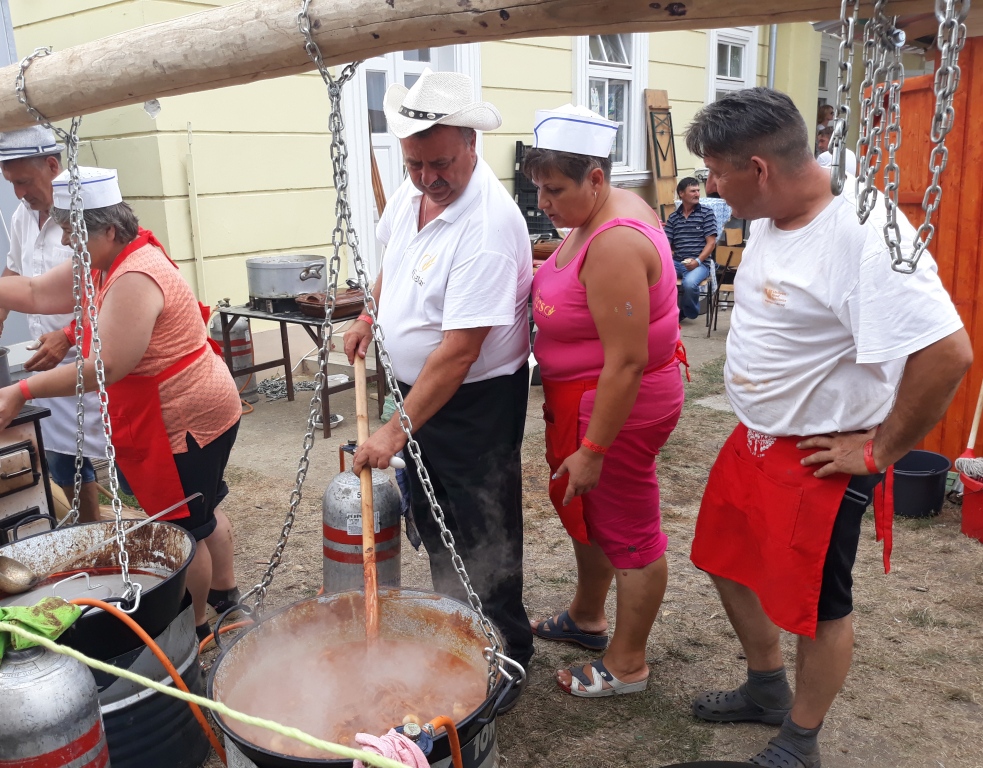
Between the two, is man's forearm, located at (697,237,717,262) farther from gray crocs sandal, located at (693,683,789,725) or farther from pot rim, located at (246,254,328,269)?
gray crocs sandal, located at (693,683,789,725)

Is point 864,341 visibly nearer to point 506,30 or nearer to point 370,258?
point 506,30

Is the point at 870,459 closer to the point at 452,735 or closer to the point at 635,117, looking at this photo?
the point at 452,735

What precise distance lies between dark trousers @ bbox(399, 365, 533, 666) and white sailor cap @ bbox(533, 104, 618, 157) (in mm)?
764

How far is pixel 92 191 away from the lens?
268cm

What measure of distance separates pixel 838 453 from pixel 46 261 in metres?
3.33

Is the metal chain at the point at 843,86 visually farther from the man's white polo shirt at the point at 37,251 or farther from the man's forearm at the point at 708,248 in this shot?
the man's forearm at the point at 708,248

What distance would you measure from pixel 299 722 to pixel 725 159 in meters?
1.82

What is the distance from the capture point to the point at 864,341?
6.20 ft

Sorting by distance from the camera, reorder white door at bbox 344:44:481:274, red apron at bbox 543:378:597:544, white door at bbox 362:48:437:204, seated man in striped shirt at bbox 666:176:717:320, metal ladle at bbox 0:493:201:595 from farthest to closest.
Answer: seated man in striped shirt at bbox 666:176:717:320, white door at bbox 362:48:437:204, white door at bbox 344:44:481:274, red apron at bbox 543:378:597:544, metal ladle at bbox 0:493:201:595

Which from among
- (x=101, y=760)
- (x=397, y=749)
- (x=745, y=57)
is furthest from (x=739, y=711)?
(x=745, y=57)

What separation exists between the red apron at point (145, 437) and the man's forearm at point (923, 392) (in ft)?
7.39

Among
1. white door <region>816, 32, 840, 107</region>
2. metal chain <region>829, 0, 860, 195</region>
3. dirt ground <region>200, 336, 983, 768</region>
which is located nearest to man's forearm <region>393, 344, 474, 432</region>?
dirt ground <region>200, 336, 983, 768</region>

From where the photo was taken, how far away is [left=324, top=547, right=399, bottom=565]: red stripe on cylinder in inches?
110

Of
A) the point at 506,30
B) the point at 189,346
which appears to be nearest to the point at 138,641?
Answer: the point at 189,346
